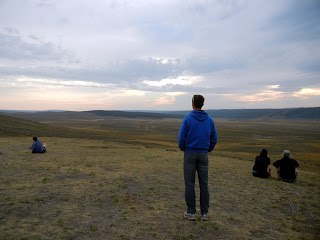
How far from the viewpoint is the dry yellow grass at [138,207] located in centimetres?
493

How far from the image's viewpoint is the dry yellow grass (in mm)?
4926

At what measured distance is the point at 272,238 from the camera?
4.85 meters

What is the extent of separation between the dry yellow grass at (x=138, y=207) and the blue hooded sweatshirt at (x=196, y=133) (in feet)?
5.91

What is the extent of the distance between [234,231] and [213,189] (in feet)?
11.9

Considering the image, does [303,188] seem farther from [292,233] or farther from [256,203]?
[292,233]

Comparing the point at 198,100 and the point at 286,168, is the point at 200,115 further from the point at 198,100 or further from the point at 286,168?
the point at 286,168

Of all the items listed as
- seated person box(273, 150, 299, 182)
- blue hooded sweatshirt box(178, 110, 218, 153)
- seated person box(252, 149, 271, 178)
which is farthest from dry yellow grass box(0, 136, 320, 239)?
blue hooded sweatshirt box(178, 110, 218, 153)

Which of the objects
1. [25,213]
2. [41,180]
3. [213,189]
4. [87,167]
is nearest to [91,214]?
[25,213]

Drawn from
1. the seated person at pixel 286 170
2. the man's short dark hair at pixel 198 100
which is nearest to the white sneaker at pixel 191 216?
the man's short dark hair at pixel 198 100

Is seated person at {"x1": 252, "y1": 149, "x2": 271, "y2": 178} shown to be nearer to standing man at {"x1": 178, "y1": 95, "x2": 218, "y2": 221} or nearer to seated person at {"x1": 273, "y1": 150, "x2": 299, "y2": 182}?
seated person at {"x1": 273, "y1": 150, "x2": 299, "y2": 182}

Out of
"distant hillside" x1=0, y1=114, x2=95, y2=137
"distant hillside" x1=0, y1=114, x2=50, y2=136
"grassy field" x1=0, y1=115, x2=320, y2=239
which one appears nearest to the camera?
"grassy field" x1=0, y1=115, x2=320, y2=239

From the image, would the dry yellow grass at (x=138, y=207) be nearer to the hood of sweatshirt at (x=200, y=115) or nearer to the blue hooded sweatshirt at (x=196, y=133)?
the blue hooded sweatshirt at (x=196, y=133)

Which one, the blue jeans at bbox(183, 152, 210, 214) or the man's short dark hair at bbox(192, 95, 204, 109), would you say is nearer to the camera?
→ the blue jeans at bbox(183, 152, 210, 214)

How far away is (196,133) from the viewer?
5.43 m
